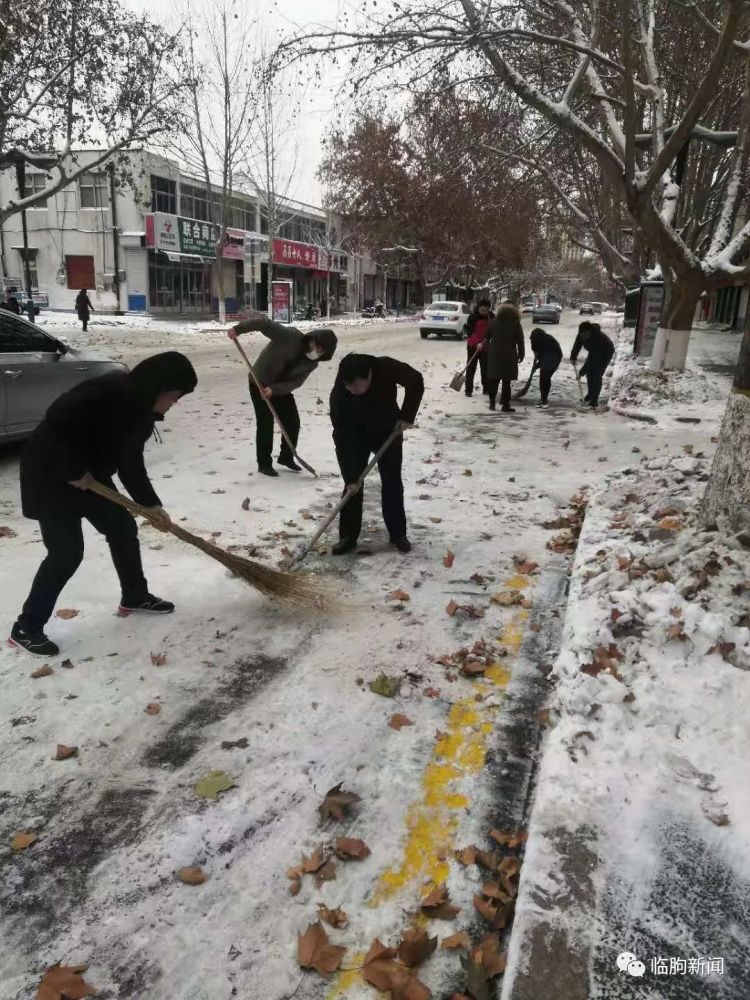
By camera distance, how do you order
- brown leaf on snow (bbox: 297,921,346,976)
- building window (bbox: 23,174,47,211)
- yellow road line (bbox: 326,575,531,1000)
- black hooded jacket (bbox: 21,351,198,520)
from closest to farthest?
1. brown leaf on snow (bbox: 297,921,346,976)
2. yellow road line (bbox: 326,575,531,1000)
3. black hooded jacket (bbox: 21,351,198,520)
4. building window (bbox: 23,174,47,211)

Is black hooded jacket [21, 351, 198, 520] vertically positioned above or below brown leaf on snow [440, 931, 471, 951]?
above

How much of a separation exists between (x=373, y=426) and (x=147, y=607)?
6.47 feet

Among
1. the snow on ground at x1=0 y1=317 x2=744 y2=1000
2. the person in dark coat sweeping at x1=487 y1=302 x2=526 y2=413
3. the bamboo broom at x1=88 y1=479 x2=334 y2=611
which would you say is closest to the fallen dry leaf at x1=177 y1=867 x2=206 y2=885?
the snow on ground at x1=0 y1=317 x2=744 y2=1000

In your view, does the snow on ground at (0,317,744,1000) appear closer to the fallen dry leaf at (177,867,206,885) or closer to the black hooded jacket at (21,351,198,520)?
the fallen dry leaf at (177,867,206,885)

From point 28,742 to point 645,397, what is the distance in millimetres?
10717

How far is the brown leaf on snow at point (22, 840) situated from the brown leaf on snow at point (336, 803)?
99 cm

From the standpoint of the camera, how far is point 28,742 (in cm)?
301

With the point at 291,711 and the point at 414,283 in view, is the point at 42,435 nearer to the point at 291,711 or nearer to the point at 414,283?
the point at 291,711

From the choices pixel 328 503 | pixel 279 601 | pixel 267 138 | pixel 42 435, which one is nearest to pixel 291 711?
pixel 279 601

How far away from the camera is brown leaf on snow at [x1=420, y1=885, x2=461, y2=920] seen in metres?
2.22

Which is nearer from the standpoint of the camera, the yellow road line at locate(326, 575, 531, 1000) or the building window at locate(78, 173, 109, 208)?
the yellow road line at locate(326, 575, 531, 1000)

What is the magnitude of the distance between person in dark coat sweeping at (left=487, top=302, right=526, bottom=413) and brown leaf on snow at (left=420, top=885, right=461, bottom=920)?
32.1 ft

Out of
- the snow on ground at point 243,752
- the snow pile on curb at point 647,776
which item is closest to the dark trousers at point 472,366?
the snow on ground at point 243,752

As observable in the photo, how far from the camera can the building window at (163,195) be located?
3600 centimetres
